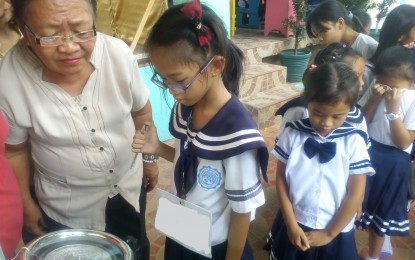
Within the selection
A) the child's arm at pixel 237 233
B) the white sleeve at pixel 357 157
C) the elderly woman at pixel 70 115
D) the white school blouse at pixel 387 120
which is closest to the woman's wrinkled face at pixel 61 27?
the elderly woman at pixel 70 115

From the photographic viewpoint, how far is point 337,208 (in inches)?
56.0

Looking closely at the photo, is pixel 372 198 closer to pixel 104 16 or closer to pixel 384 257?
pixel 384 257

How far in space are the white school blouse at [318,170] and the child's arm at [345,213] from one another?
0.7 inches

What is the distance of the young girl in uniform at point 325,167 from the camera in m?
1.32

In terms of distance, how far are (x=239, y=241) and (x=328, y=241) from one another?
474 mm

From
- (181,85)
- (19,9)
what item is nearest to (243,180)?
(181,85)

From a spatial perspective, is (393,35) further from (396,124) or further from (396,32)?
(396,124)

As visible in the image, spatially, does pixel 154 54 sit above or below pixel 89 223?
above

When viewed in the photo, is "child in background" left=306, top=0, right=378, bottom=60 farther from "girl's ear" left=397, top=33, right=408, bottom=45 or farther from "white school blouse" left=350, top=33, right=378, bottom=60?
"girl's ear" left=397, top=33, right=408, bottom=45

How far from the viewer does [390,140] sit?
1.76 metres

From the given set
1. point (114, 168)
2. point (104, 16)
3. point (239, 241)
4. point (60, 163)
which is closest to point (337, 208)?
point (239, 241)

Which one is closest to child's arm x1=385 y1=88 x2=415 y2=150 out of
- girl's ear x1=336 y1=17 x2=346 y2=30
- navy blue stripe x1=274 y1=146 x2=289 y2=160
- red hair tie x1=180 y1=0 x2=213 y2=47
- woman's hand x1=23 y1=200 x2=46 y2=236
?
navy blue stripe x1=274 y1=146 x2=289 y2=160

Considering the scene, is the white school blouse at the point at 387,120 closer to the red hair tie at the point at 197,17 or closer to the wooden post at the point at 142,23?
the red hair tie at the point at 197,17

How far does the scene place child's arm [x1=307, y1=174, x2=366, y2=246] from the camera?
1.38 m
